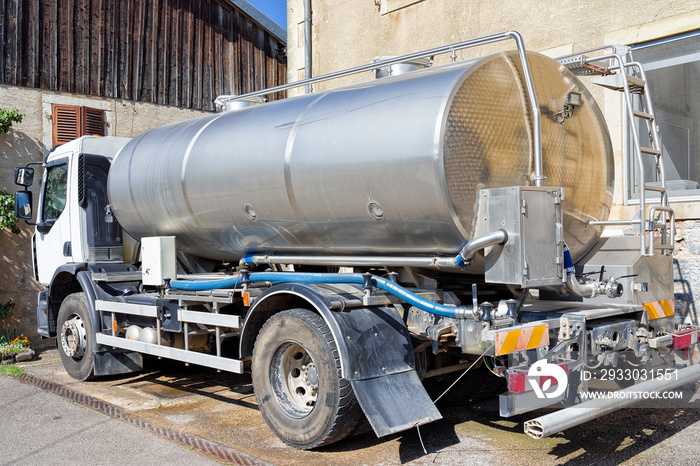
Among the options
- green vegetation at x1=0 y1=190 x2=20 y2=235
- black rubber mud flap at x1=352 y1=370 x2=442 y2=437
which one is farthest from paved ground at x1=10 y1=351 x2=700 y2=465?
green vegetation at x1=0 y1=190 x2=20 y2=235

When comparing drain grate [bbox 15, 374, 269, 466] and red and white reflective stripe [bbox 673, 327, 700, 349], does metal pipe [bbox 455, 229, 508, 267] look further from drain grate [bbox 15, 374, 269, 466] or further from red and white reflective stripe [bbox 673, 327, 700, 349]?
drain grate [bbox 15, 374, 269, 466]

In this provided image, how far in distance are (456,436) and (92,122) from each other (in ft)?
28.5

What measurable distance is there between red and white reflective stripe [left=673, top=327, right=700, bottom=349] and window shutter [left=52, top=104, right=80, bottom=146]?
9.45 metres

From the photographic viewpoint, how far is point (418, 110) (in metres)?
4.41

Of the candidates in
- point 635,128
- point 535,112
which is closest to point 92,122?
point 535,112

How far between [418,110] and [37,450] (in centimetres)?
373

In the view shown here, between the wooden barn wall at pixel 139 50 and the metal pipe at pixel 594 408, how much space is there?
9.89 meters

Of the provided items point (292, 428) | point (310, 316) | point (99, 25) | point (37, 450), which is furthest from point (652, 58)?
point (99, 25)

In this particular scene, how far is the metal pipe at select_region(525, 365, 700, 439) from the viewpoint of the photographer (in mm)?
3854

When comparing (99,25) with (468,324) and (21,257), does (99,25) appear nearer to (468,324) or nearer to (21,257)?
(21,257)

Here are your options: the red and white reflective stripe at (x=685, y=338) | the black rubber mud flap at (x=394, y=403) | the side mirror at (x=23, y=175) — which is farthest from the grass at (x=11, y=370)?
the red and white reflective stripe at (x=685, y=338)

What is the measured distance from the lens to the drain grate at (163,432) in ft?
15.4

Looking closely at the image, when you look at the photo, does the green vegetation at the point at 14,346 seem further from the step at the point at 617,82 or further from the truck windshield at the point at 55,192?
the step at the point at 617,82

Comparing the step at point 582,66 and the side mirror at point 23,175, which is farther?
the side mirror at point 23,175
